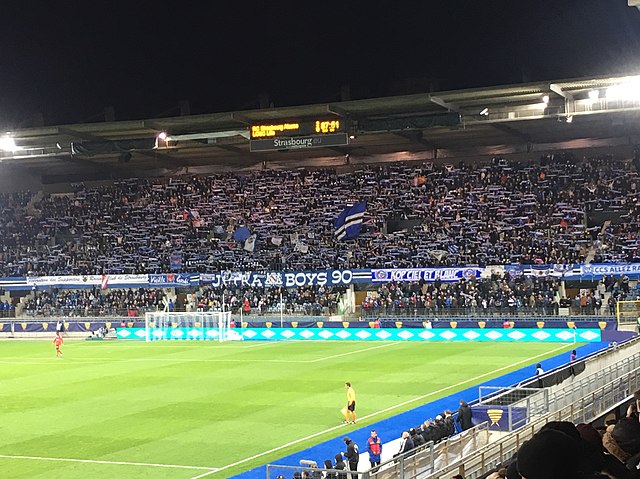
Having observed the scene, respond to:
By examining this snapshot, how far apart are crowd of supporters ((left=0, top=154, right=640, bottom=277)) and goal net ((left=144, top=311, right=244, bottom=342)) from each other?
6.32 meters

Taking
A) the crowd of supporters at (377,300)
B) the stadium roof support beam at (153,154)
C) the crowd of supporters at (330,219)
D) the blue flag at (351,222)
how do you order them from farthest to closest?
the blue flag at (351,222) → the stadium roof support beam at (153,154) → the crowd of supporters at (330,219) → the crowd of supporters at (377,300)

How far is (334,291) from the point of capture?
5709 cm

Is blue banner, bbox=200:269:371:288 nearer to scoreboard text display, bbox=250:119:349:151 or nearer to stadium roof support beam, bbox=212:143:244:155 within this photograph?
stadium roof support beam, bbox=212:143:244:155

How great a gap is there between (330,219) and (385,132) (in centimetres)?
1198

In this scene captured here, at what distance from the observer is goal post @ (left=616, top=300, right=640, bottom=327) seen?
4275cm

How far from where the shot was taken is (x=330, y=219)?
6256cm

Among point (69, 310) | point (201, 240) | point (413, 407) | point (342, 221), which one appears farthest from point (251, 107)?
point (413, 407)

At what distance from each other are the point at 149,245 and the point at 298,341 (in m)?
19.4

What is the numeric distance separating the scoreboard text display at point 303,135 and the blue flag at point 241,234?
14939 millimetres

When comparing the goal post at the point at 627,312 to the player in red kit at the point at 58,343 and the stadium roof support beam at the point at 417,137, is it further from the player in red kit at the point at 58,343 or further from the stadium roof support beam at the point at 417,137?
the player in red kit at the point at 58,343

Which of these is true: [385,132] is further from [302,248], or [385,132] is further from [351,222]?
[302,248]

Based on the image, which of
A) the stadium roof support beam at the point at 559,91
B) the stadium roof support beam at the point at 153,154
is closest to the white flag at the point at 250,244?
the stadium roof support beam at the point at 153,154

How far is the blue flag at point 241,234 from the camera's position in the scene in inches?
2494

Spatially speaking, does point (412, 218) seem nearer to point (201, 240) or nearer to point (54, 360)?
point (201, 240)
